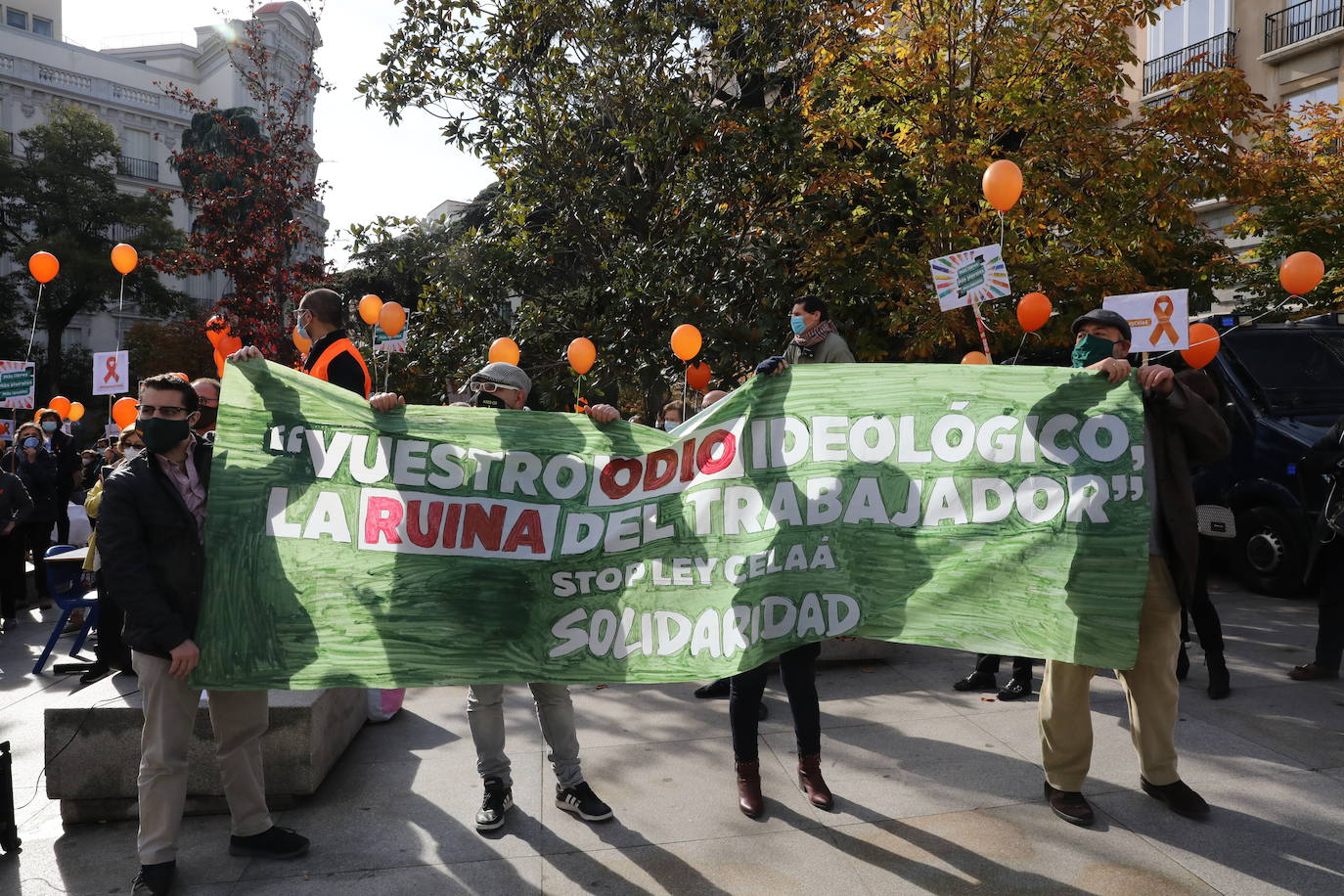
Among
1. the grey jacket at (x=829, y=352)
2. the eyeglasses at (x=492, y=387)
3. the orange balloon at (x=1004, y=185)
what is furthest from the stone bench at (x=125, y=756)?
the orange balloon at (x=1004, y=185)

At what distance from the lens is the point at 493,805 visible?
4.11 meters

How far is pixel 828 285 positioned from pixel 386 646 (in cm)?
821

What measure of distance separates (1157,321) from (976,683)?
2665 mm

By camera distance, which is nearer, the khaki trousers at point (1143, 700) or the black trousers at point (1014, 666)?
the khaki trousers at point (1143, 700)

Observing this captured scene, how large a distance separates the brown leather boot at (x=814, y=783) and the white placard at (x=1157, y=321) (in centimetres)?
359

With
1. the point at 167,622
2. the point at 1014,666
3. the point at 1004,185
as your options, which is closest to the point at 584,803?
the point at 167,622

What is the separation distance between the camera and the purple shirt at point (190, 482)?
376cm

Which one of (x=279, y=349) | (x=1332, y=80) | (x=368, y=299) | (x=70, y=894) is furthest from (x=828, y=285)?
(x=1332, y=80)

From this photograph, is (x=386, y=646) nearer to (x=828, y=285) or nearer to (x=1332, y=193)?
(x=828, y=285)

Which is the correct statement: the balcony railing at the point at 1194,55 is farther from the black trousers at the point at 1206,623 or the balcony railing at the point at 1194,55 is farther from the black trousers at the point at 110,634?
the black trousers at the point at 110,634

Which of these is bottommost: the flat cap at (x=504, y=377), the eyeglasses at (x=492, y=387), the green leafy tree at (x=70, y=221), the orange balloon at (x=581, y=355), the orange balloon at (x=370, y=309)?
the eyeglasses at (x=492, y=387)

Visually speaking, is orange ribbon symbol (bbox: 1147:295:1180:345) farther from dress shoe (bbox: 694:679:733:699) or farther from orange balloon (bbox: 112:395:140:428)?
orange balloon (bbox: 112:395:140:428)

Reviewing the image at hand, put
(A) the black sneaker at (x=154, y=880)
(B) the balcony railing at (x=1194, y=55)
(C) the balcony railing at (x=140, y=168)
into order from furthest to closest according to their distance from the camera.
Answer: (C) the balcony railing at (x=140, y=168) < (B) the balcony railing at (x=1194, y=55) < (A) the black sneaker at (x=154, y=880)

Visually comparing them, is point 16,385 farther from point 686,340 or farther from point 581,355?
point 686,340
